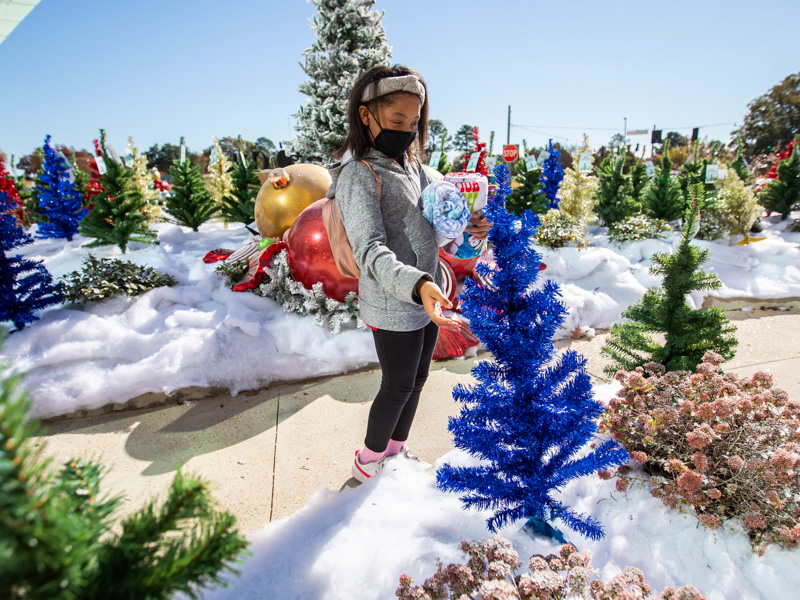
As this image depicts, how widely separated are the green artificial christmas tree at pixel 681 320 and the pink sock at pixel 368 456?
145cm

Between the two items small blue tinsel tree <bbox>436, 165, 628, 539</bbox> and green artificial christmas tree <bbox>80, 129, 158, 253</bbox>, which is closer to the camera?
small blue tinsel tree <bbox>436, 165, 628, 539</bbox>

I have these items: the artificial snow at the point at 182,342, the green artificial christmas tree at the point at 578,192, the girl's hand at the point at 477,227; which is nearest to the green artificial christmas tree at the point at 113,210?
the artificial snow at the point at 182,342

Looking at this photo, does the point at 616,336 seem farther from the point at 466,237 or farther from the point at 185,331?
the point at 185,331

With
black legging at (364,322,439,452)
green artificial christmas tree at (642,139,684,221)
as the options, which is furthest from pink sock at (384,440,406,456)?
green artificial christmas tree at (642,139,684,221)

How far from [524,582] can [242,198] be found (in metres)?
Result: 6.92

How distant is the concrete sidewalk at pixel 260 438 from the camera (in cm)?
228

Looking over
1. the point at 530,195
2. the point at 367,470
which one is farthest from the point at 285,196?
the point at 530,195

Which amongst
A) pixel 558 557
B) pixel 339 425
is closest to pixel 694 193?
pixel 558 557

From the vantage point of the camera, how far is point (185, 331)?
332 cm

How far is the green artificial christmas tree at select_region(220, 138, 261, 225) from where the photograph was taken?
7.02 meters

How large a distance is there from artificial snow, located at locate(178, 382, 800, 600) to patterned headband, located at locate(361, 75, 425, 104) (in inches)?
65.9

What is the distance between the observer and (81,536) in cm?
54

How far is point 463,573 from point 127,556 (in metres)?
0.93

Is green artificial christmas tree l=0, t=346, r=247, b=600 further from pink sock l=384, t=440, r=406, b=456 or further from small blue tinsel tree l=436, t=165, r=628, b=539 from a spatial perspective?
pink sock l=384, t=440, r=406, b=456
